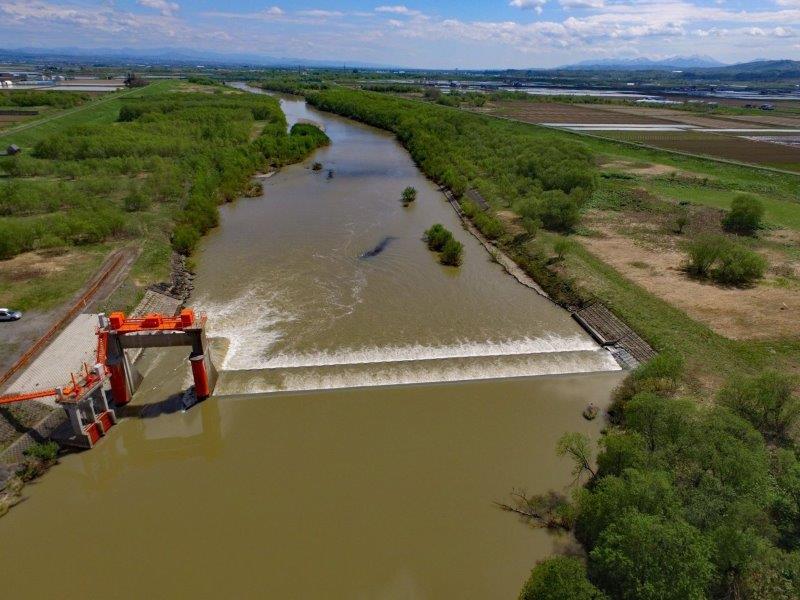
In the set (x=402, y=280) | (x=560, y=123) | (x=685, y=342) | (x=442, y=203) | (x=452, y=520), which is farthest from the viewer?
(x=560, y=123)

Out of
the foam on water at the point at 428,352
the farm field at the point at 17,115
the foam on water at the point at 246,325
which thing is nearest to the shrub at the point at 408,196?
the foam on water at the point at 246,325

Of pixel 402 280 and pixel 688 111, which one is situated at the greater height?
pixel 688 111

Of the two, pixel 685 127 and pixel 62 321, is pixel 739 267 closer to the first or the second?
pixel 62 321

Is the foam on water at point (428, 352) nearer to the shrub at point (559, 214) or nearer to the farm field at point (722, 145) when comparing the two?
the shrub at point (559, 214)

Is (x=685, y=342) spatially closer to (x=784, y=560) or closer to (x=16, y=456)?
(x=784, y=560)

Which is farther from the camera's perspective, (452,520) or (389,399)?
(389,399)

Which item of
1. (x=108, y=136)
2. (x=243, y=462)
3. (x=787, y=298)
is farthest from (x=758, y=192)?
(x=108, y=136)

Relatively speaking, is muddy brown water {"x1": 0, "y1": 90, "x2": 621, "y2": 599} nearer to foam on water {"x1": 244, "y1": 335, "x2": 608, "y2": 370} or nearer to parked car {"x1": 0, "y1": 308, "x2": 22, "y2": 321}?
foam on water {"x1": 244, "y1": 335, "x2": 608, "y2": 370}
